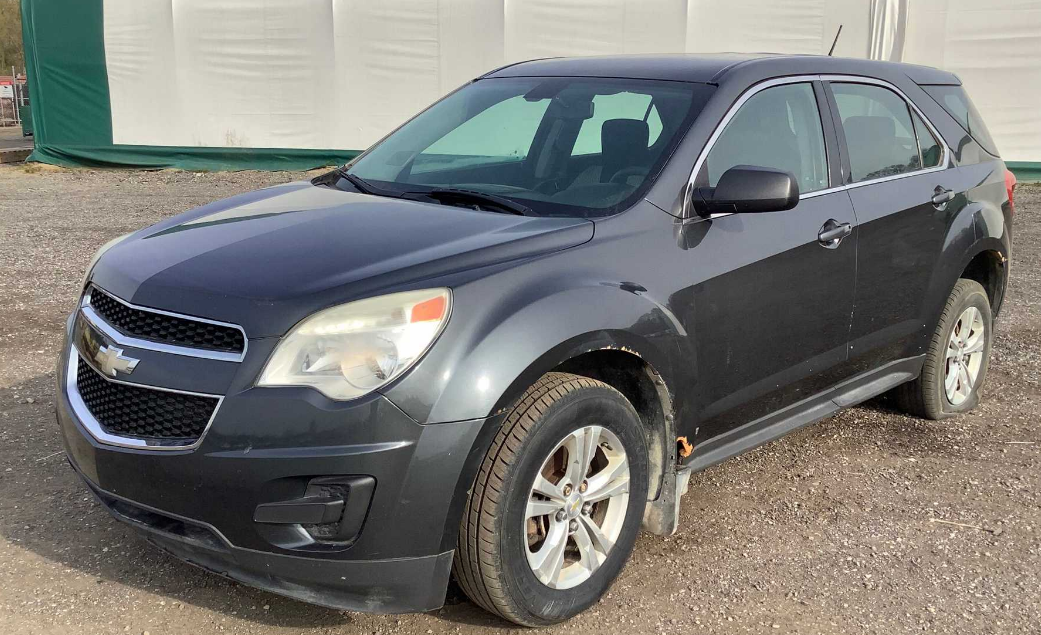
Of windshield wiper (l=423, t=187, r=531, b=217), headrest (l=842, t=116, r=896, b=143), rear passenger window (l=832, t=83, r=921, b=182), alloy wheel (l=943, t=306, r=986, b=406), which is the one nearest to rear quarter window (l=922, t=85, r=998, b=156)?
rear passenger window (l=832, t=83, r=921, b=182)

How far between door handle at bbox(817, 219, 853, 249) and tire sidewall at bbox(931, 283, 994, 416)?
1192mm

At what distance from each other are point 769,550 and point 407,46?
14.2 metres

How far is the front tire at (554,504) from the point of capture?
2.77 meters

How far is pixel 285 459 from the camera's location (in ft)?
8.39

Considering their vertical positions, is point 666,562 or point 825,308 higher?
point 825,308

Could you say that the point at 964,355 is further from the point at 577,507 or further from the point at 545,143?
the point at 577,507

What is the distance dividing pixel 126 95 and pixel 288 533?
16.8m

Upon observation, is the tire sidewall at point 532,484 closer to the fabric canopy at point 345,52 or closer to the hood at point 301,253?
the hood at point 301,253

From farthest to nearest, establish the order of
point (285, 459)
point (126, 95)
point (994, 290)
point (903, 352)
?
point (126, 95) < point (994, 290) < point (903, 352) < point (285, 459)

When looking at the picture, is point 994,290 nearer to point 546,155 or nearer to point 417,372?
point 546,155

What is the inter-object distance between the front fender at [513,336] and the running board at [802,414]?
0.66m

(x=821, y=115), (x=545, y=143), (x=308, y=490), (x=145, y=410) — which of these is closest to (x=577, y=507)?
(x=308, y=490)

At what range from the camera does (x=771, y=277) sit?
360 centimetres

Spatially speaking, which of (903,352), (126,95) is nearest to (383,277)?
(903,352)
